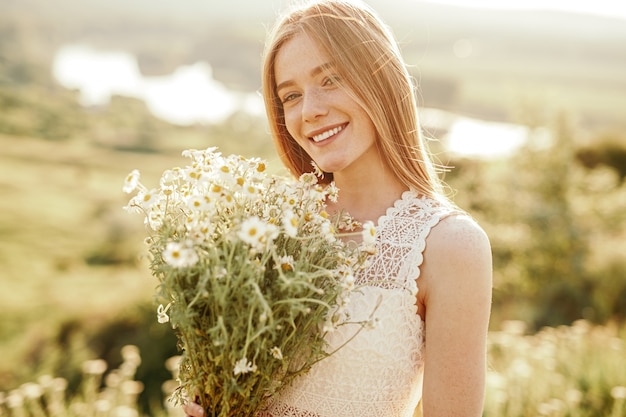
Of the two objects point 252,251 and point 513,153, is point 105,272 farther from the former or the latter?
point 252,251

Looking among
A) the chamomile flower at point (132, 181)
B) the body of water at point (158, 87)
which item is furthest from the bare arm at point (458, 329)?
the body of water at point (158, 87)

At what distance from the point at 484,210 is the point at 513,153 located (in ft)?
4.73

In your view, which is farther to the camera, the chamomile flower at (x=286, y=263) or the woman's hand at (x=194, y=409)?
the woman's hand at (x=194, y=409)

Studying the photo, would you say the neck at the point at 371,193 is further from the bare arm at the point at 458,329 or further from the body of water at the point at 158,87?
the body of water at the point at 158,87

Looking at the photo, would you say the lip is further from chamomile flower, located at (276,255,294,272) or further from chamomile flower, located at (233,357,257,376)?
chamomile flower, located at (233,357,257,376)

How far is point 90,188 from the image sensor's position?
64.7ft

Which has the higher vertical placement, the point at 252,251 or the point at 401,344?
the point at 252,251

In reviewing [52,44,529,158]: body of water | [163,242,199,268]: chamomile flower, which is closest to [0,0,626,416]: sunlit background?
[163,242,199,268]: chamomile flower

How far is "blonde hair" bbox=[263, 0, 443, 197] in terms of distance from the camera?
213cm

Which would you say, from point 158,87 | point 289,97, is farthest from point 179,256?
point 158,87

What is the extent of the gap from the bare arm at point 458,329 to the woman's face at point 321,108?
537 millimetres

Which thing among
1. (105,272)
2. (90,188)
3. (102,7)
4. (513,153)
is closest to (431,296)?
(105,272)

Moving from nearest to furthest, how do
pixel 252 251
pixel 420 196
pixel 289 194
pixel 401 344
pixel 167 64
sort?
pixel 252 251 < pixel 289 194 < pixel 401 344 < pixel 420 196 < pixel 167 64

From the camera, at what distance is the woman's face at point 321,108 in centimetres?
214
